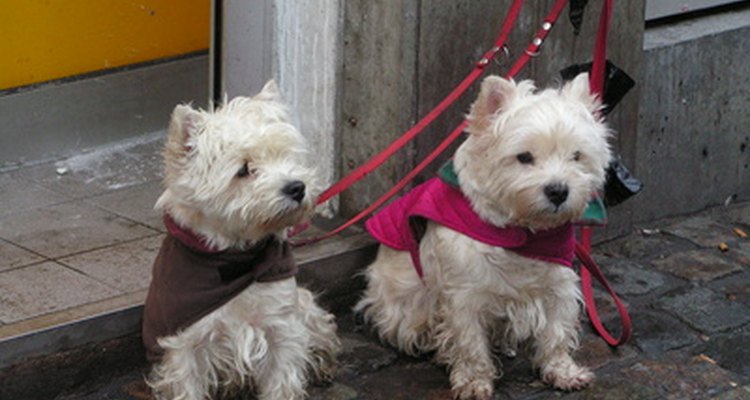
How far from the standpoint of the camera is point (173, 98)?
795cm

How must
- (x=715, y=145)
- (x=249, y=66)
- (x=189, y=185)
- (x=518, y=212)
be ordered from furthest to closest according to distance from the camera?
1. (x=715, y=145)
2. (x=249, y=66)
3. (x=518, y=212)
4. (x=189, y=185)

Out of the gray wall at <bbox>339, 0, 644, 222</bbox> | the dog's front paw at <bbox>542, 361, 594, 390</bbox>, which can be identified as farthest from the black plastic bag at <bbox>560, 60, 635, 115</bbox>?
the dog's front paw at <bbox>542, 361, 594, 390</bbox>

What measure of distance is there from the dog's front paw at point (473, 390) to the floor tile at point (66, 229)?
1684 mm

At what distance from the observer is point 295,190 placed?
15.8ft

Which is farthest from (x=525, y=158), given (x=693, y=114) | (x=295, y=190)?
(x=693, y=114)

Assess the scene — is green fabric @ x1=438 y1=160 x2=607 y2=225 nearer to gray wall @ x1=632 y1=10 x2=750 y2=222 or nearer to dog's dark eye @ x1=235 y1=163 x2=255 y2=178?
dog's dark eye @ x1=235 y1=163 x2=255 y2=178

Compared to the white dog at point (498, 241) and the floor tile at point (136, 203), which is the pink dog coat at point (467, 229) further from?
the floor tile at point (136, 203)

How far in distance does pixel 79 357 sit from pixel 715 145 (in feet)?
12.4

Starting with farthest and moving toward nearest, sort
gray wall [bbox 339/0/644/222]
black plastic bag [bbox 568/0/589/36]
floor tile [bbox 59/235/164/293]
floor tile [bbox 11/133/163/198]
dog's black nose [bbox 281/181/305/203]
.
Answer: floor tile [bbox 11/133/163/198] → gray wall [bbox 339/0/644/222] → black plastic bag [bbox 568/0/589/36] → floor tile [bbox 59/235/164/293] → dog's black nose [bbox 281/181/305/203]

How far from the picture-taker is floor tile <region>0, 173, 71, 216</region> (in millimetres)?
6797

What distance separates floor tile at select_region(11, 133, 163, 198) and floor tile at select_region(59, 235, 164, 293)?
0.77 m

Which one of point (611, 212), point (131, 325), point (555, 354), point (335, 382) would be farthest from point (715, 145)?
point (131, 325)

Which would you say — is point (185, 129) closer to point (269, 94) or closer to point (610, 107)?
point (269, 94)

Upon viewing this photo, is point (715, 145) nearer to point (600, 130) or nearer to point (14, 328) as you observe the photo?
point (600, 130)
